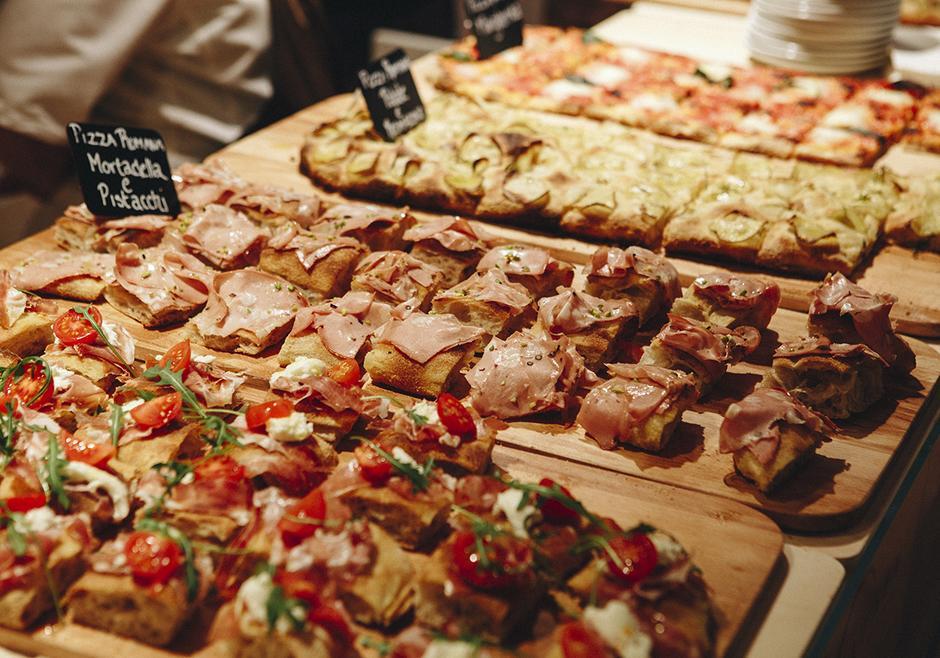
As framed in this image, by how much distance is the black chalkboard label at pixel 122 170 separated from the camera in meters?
3.49

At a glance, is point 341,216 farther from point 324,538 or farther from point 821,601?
point 821,601

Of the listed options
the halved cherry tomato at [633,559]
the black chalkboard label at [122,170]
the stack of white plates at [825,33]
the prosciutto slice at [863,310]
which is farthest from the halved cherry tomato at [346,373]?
the stack of white plates at [825,33]

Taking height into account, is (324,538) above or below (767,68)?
above

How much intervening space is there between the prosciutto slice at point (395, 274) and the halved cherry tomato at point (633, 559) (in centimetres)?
134

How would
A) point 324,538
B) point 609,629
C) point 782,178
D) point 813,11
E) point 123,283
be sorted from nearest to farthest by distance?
point 609,629
point 324,538
point 123,283
point 782,178
point 813,11

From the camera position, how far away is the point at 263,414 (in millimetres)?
2482

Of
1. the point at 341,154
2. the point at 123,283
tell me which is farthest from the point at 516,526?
the point at 341,154

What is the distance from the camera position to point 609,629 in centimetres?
193

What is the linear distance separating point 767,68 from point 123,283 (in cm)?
387

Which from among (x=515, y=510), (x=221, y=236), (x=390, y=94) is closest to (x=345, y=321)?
(x=221, y=236)

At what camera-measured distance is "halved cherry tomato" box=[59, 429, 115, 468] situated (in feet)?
7.70

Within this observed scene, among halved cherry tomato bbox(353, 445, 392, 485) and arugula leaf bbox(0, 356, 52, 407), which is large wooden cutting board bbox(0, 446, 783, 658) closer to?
halved cherry tomato bbox(353, 445, 392, 485)

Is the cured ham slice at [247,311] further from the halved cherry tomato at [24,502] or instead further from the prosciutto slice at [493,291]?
the halved cherry tomato at [24,502]

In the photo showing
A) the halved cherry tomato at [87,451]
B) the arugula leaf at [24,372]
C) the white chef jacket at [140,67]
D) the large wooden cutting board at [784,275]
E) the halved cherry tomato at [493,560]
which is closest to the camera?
the halved cherry tomato at [493,560]
